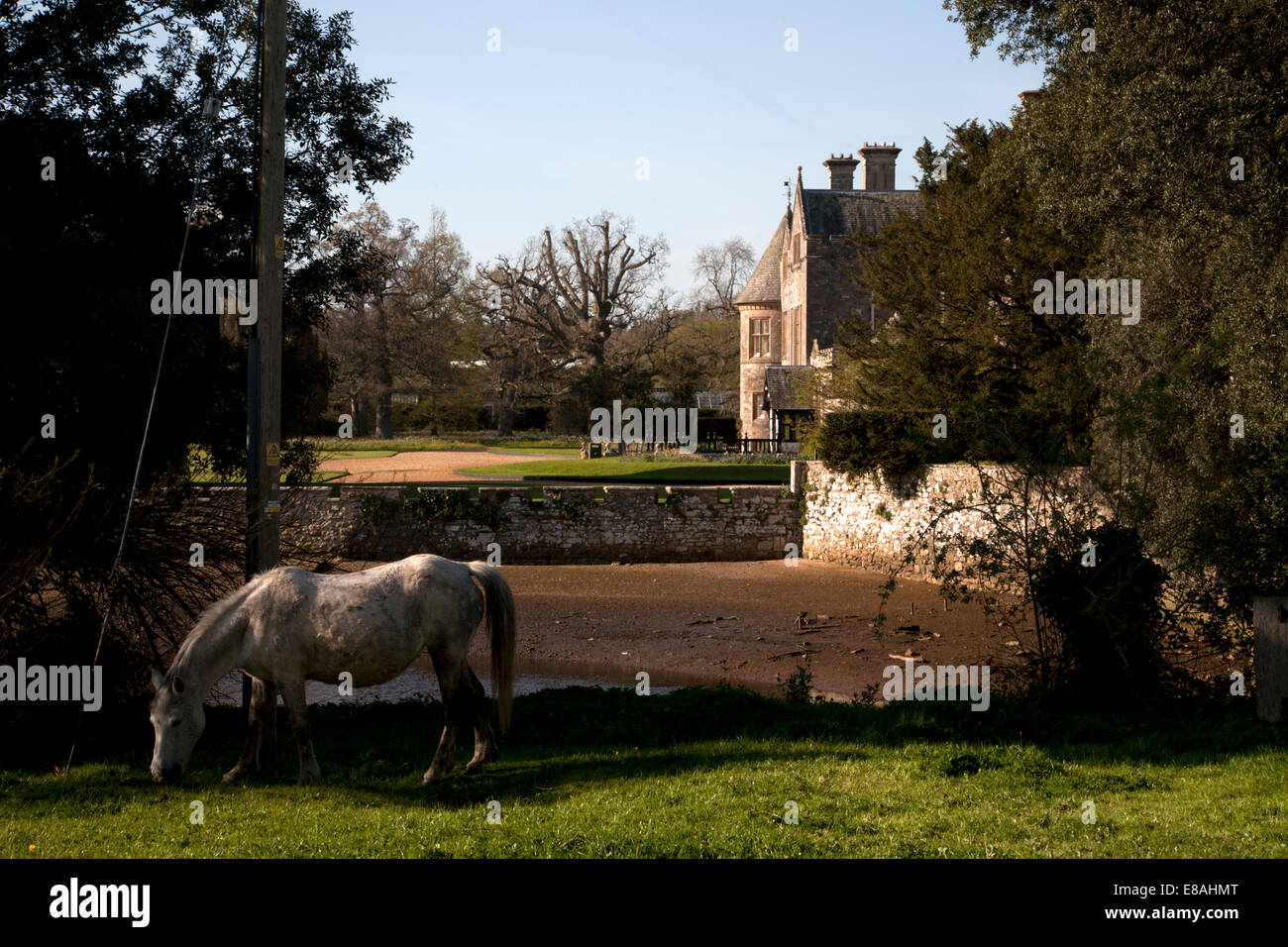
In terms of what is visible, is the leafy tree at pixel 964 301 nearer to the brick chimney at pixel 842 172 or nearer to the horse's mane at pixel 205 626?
the horse's mane at pixel 205 626

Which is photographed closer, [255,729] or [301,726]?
[301,726]

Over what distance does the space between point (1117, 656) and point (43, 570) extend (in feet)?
37.5

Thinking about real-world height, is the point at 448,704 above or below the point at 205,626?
below

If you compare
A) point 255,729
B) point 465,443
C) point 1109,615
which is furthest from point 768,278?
point 255,729

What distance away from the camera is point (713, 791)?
328 inches

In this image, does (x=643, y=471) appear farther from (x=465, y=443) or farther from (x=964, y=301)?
(x=465, y=443)

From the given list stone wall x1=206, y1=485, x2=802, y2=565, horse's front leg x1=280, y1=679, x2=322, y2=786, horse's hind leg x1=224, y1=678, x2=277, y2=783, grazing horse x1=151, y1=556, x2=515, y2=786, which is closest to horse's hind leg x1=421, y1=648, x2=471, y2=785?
grazing horse x1=151, y1=556, x2=515, y2=786

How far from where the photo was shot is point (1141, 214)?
17750mm

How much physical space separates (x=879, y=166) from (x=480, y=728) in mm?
64612

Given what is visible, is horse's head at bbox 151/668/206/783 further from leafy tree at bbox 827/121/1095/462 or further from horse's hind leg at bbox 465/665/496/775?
leafy tree at bbox 827/121/1095/462

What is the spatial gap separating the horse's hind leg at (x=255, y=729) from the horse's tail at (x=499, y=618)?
1808 millimetres

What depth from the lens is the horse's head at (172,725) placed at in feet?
27.5

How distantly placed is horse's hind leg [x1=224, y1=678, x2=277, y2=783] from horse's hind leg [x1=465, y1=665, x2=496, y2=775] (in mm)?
1583

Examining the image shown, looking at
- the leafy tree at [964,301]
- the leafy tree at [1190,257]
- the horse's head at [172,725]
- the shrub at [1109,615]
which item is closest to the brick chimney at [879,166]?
the leafy tree at [964,301]
